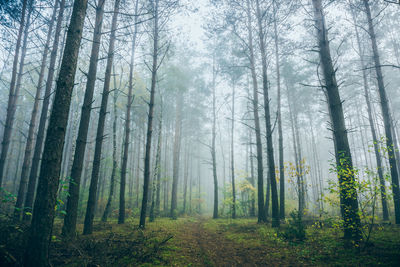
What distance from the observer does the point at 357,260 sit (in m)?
3.85

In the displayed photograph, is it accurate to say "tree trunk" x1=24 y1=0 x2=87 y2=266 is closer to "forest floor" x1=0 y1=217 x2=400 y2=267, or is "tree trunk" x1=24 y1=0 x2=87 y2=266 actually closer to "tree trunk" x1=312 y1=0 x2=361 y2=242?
"forest floor" x1=0 y1=217 x2=400 y2=267

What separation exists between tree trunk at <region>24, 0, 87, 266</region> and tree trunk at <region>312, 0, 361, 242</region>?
20.3 feet

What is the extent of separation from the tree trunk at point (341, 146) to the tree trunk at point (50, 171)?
6179 mm

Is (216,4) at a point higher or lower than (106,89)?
higher

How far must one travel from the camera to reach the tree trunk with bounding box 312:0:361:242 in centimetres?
448

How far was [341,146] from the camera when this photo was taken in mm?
5277

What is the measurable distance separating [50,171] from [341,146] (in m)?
7.23

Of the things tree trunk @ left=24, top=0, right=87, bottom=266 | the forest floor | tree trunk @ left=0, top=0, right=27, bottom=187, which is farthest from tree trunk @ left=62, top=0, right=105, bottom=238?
tree trunk @ left=0, top=0, right=27, bottom=187

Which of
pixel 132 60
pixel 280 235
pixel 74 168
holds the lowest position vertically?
pixel 280 235

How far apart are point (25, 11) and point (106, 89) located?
7569 millimetres

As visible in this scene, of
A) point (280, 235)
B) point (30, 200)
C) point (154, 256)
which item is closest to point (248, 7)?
point (280, 235)

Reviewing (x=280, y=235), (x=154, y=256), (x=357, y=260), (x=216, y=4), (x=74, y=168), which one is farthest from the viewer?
(x=216, y=4)

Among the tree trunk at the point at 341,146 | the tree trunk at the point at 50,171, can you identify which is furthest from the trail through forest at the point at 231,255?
the tree trunk at the point at 50,171

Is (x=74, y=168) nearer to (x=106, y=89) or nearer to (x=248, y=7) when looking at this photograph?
(x=106, y=89)
